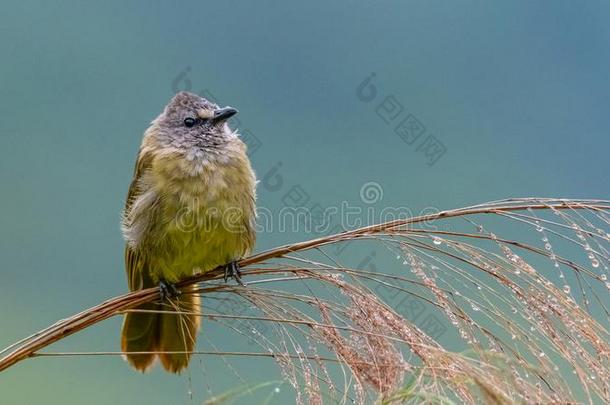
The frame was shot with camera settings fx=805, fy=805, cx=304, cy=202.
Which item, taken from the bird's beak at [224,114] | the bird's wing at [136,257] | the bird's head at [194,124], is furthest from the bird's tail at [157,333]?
the bird's beak at [224,114]

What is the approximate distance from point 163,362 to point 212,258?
53 centimetres

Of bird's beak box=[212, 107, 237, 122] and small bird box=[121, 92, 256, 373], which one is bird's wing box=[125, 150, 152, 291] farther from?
bird's beak box=[212, 107, 237, 122]

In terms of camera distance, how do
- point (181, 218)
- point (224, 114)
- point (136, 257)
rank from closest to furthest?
1. point (181, 218)
2. point (136, 257)
3. point (224, 114)

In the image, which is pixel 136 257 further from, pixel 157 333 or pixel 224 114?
pixel 224 114

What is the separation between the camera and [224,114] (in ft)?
12.8

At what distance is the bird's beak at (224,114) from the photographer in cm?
391

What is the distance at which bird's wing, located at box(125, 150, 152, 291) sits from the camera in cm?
369

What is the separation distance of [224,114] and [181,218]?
0.72 metres

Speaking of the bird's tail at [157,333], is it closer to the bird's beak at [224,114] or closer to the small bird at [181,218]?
the small bird at [181,218]

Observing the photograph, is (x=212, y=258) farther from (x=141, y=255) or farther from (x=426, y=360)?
(x=426, y=360)

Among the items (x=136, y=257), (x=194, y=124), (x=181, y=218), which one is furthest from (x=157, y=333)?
(x=194, y=124)

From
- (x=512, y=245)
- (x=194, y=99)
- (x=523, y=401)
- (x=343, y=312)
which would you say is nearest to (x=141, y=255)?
(x=194, y=99)

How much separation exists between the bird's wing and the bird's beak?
0.38 metres

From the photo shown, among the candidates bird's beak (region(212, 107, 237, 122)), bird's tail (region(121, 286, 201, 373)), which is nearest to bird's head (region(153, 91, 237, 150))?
bird's beak (region(212, 107, 237, 122))
